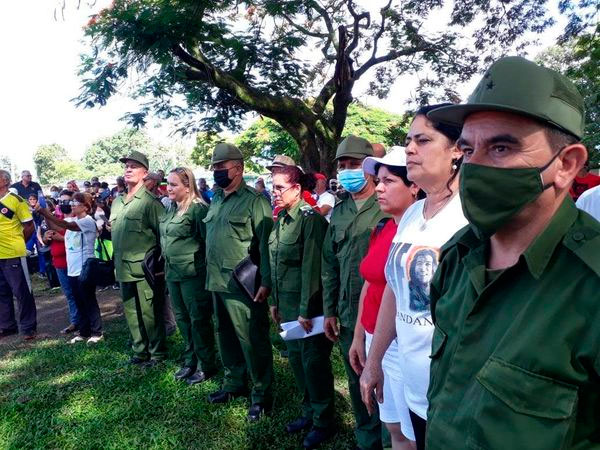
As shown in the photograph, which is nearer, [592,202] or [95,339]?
[592,202]

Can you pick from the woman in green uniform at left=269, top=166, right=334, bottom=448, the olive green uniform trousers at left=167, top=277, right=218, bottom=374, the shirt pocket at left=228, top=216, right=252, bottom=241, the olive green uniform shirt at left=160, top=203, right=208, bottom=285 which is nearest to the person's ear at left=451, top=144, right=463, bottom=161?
the woman in green uniform at left=269, top=166, right=334, bottom=448

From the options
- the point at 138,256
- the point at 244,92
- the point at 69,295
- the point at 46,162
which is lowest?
the point at 69,295

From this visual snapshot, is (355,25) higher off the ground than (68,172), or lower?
lower

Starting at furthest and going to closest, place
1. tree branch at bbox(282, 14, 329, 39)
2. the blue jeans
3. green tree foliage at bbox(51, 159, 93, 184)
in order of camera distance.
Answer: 1. green tree foliage at bbox(51, 159, 93, 184)
2. tree branch at bbox(282, 14, 329, 39)
3. the blue jeans

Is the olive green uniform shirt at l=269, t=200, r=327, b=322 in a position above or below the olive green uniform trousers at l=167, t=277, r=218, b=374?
above

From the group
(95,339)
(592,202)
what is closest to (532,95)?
(592,202)

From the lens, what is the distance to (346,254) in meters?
2.89

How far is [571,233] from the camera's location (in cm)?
106

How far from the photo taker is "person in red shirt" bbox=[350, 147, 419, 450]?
2.19 meters

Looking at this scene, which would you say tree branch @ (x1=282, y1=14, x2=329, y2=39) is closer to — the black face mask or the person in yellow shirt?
the person in yellow shirt

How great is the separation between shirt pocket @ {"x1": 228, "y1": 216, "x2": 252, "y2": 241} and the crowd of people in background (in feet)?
0.04

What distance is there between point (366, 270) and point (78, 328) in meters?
5.22

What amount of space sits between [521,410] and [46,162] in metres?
81.1

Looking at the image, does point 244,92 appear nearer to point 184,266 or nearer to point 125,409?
point 184,266
